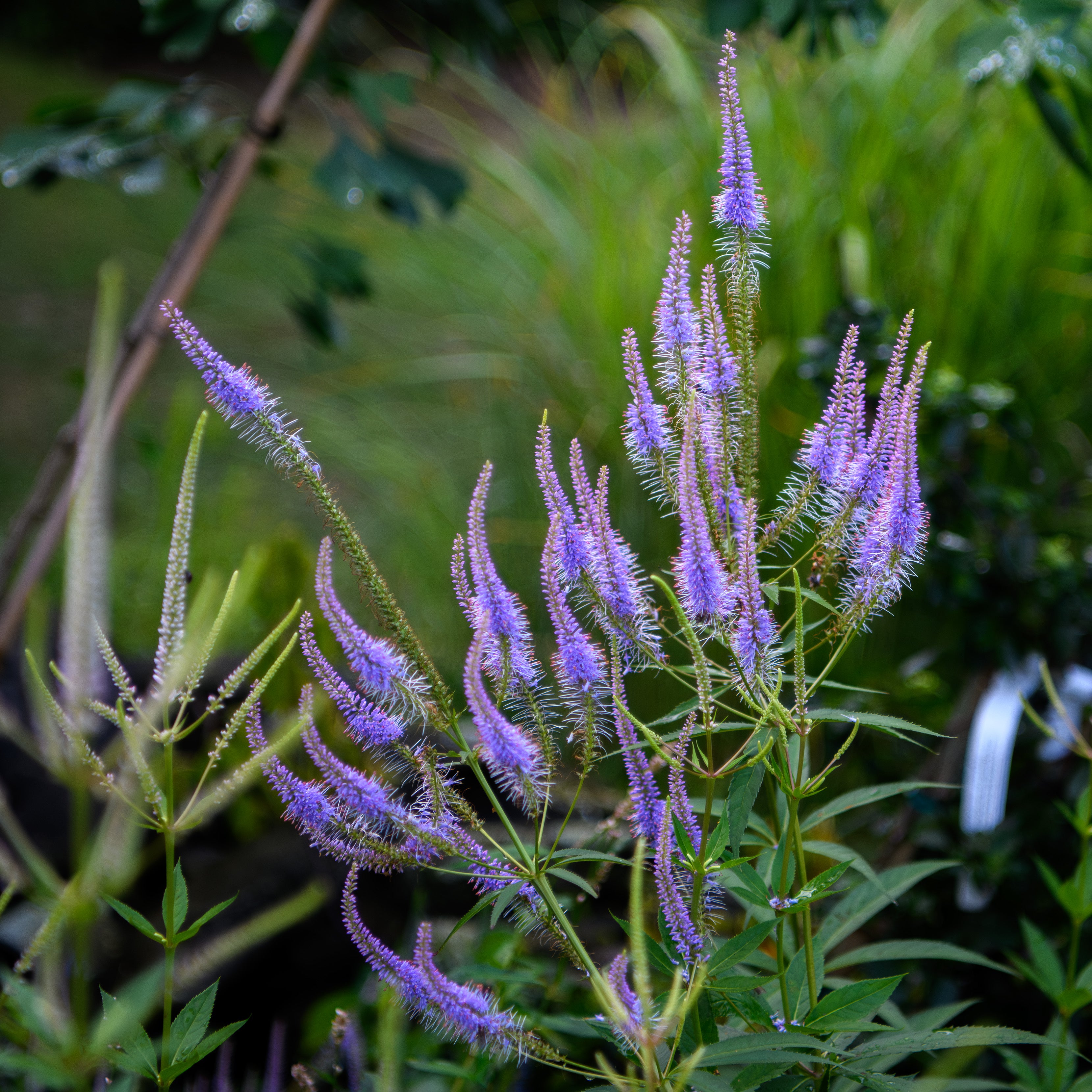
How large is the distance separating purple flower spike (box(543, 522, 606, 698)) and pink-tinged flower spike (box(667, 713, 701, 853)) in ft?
0.25

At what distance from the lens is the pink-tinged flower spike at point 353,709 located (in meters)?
0.73

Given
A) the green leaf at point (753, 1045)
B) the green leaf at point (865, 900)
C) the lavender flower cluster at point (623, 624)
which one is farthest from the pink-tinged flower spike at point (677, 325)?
the green leaf at point (865, 900)

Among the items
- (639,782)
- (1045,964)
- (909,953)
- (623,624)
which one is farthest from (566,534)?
(1045,964)

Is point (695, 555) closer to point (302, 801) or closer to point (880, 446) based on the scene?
point (880, 446)

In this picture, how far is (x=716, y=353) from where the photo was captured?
0.75m

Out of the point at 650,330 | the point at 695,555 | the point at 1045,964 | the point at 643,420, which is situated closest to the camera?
the point at 695,555

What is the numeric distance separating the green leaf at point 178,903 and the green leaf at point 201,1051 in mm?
77

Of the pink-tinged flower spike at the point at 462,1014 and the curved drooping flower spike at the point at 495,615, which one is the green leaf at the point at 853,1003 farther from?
the curved drooping flower spike at the point at 495,615

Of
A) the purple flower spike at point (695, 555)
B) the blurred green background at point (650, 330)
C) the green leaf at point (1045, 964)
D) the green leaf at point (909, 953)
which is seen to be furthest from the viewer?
the blurred green background at point (650, 330)

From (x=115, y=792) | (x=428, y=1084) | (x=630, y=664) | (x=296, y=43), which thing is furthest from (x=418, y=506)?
(x=115, y=792)

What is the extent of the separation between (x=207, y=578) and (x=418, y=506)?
2306mm

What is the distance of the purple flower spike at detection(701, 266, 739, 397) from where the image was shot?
733mm

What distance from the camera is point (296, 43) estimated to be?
1639 mm

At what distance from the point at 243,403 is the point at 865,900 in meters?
0.81
